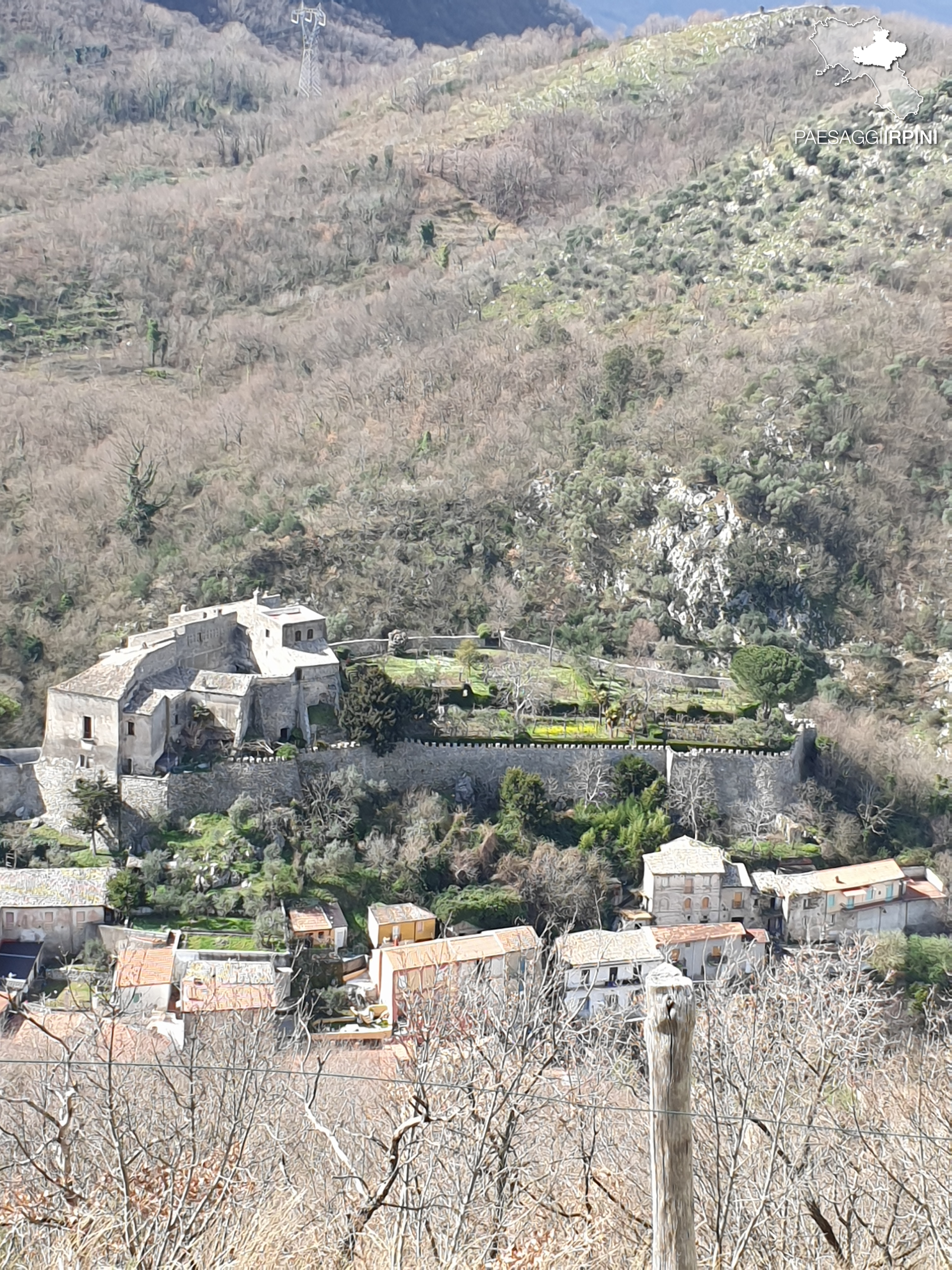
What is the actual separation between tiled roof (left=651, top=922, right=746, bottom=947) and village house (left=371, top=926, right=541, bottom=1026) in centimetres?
283

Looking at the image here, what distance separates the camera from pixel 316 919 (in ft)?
82.8

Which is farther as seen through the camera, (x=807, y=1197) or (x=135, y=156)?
(x=135, y=156)

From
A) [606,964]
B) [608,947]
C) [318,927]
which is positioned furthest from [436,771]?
[606,964]

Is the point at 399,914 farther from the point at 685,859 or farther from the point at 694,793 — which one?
the point at 694,793

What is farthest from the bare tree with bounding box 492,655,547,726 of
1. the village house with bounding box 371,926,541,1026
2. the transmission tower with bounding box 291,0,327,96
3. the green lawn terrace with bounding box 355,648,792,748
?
the transmission tower with bounding box 291,0,327,96

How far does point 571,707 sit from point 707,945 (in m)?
7.03

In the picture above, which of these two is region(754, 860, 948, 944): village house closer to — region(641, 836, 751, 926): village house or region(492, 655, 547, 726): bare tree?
region(641, 836, 751, 926): village house

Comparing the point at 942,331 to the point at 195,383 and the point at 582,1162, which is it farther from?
the point at 582,1162

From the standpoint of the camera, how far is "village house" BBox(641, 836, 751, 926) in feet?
88.9

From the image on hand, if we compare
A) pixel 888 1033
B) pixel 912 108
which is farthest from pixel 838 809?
pixel 912 108

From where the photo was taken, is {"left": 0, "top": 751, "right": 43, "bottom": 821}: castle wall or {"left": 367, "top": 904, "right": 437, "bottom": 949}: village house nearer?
{"left": 367, "top": 904, "right": 437, "bottom": 949}: village house

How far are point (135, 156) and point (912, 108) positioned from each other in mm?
45232

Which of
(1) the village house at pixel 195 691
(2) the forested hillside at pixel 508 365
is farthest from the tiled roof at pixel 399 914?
(2) the forested hillside at pixel 508 365

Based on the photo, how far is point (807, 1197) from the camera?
10328 mm
